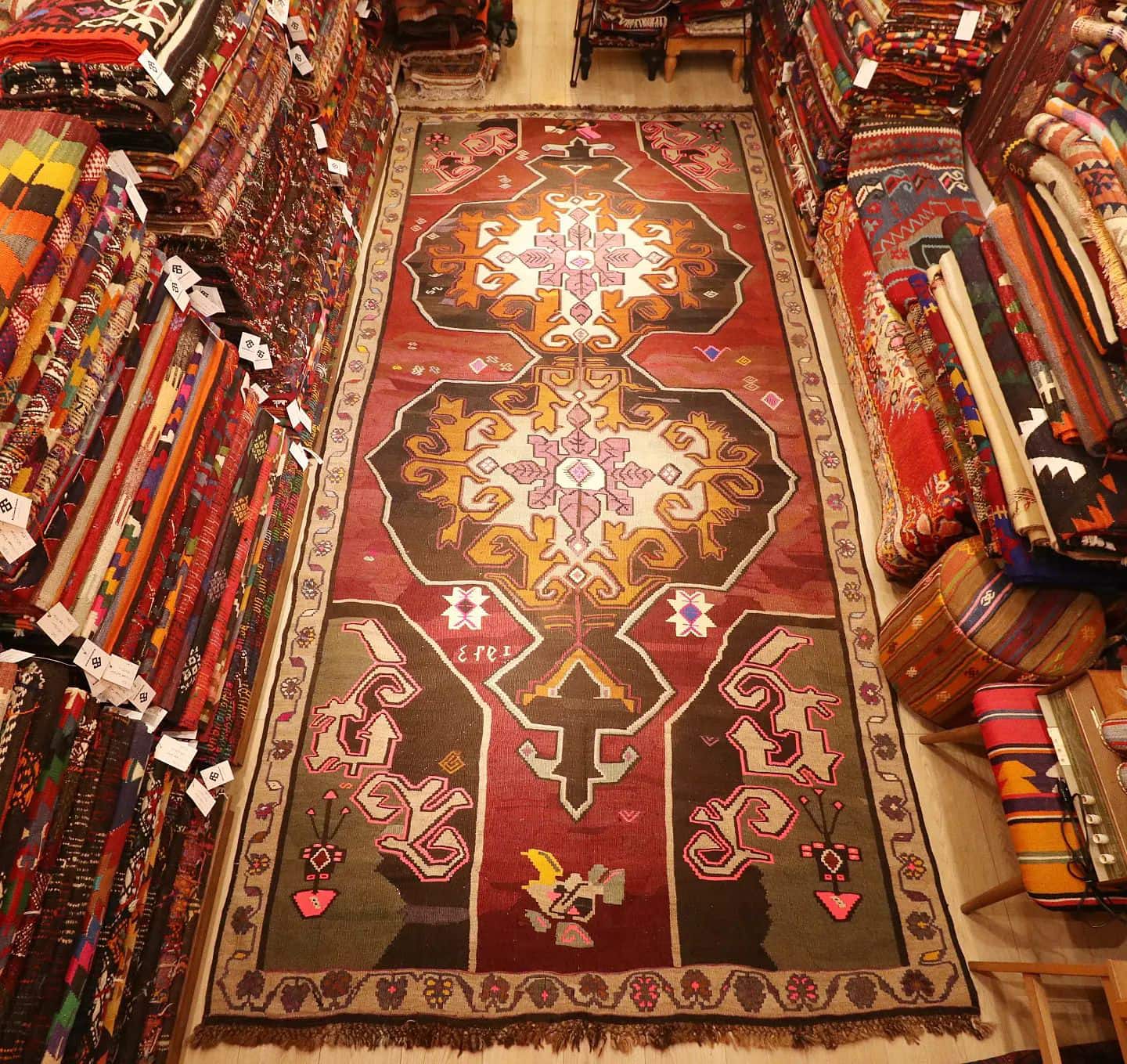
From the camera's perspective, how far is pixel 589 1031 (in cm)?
205

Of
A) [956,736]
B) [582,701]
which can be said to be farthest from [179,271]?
[956,736]

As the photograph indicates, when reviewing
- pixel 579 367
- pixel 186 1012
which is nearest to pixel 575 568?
pixel 579 367

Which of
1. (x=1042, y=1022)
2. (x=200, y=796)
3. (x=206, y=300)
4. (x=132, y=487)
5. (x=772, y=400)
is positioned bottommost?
(x=1042, y=1022)

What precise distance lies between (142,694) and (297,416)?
1336 mm

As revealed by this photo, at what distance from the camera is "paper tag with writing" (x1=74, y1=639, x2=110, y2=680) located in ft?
5.45

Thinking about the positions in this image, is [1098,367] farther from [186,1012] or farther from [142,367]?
[186,1012]

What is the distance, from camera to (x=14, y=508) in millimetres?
1449

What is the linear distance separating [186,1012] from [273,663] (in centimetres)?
101

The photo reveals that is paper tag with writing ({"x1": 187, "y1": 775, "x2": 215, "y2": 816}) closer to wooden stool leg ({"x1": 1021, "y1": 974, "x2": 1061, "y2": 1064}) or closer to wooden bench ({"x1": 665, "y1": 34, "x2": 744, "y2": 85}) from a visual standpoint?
wooden stool leg ({"x1": 1021, "y1": 974, "x2": 1061, "y2": 1064})

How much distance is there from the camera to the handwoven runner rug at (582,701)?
83.7 inches

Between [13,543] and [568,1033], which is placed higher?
[13,543]

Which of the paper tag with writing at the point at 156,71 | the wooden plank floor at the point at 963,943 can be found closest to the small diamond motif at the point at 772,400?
the wooden plank floor at the point at 963,943

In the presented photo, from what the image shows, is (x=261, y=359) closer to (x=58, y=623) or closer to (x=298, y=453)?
(x=298, y=453)

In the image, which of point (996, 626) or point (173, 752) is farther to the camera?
point (996, 626)
